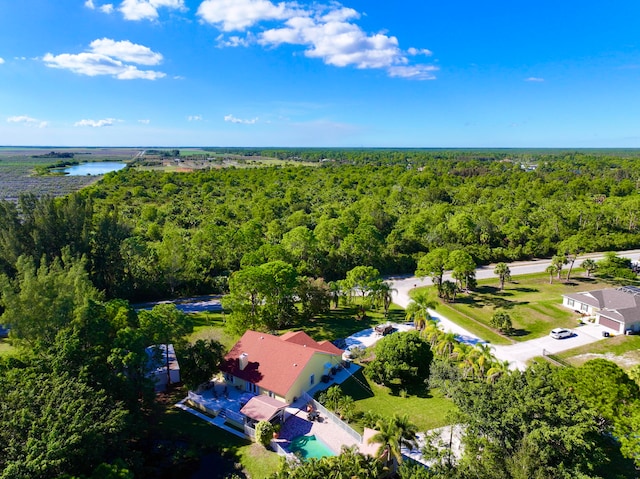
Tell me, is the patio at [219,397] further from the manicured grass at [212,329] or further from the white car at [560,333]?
the white car at [560,333]

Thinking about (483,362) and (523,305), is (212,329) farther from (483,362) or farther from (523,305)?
(523,305)

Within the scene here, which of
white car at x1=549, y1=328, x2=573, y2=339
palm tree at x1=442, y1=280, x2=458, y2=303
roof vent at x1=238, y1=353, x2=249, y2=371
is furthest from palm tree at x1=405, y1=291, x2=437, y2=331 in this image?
roof vent at x1=238, y1=353, x2=249, y2=371

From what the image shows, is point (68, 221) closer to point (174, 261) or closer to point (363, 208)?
point (174, 261)

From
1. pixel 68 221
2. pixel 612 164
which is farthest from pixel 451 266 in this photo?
pixel 612 164

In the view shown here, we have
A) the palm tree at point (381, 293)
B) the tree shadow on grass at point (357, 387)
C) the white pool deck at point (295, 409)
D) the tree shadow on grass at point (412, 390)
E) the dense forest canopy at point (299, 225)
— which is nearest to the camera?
the white pool deck at point (295, 409)

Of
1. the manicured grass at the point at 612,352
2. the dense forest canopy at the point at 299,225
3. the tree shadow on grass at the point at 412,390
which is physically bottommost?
the tree shadow on grass at the point at 412,390

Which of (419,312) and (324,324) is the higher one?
(419,312)

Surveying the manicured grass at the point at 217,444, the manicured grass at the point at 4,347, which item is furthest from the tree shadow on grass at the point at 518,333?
the manicured grass at the point at 4,347

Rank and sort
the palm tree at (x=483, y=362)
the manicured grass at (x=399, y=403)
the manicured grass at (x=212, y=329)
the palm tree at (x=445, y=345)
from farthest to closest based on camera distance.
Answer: the manicured grass at (x=212, y=329) → the palm tree at (x=445, y=345) → the palm tree at (x=483, y=362) → the manicured grass at (x=399, y=403)

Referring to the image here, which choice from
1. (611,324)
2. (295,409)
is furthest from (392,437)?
(611,324)
